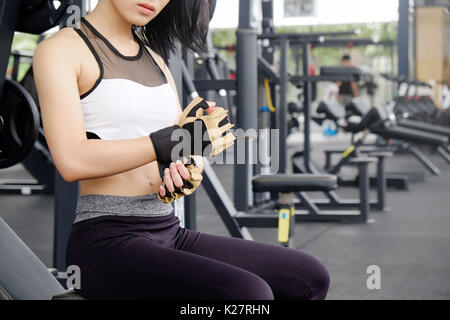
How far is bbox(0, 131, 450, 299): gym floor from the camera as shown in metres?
2.44

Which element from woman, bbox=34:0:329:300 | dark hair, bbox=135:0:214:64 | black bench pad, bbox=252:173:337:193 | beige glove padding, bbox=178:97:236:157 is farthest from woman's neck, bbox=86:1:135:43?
black bench pad, bbox=252:173:337:193

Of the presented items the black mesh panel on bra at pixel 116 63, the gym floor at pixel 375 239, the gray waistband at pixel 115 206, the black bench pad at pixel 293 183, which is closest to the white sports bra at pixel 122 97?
the black mesh panel on bra at pixel 116 63

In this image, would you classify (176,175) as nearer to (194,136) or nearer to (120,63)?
(194,136)

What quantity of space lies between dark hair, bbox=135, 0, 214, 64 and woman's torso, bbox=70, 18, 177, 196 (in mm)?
122

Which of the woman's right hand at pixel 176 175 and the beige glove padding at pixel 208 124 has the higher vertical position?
the beige glove padding at pixel 208 124

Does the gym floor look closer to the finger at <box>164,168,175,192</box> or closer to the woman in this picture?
the woman

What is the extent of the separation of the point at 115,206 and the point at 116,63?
0.25m

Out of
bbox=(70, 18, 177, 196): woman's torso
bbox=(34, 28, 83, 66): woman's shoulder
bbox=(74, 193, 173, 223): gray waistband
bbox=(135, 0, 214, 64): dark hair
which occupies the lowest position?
bbox=(74, 193, 173, 223): gray waistband

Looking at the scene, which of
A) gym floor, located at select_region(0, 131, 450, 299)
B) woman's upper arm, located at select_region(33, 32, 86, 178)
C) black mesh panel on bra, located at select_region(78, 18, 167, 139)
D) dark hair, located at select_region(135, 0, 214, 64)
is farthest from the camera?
gym floor, located at select_region(0, 131, 450, 299)

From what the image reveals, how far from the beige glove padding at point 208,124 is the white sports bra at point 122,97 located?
0.13 metres

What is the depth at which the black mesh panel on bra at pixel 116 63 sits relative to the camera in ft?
3.36

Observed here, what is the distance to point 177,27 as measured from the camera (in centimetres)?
121

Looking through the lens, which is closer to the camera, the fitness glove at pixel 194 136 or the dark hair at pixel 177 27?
the fitness glove at pixel 194 136

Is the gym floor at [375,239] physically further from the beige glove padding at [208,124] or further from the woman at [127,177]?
the beige glove padding at [208,124]
